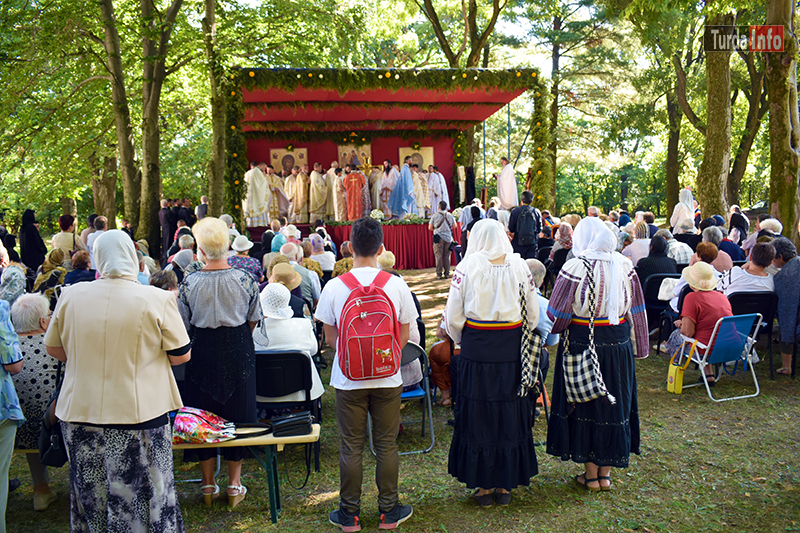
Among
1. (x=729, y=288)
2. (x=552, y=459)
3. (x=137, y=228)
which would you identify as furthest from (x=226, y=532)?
(x=137, y=228)

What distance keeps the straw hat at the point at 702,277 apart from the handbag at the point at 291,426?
3685mm

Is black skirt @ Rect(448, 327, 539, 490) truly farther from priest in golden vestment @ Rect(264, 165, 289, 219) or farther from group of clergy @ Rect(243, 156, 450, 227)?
priest in golden vestment @ Rect(264, 165, 289, 219)

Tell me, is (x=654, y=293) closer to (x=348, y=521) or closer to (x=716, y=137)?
(x=348, y=521)

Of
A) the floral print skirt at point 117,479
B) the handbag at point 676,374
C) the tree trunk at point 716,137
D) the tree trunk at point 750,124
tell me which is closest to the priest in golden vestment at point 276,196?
the tree trunk at point 716,137

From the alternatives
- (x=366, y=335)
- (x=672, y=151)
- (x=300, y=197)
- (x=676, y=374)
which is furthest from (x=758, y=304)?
(x=672, y=151)

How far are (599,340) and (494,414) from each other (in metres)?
0.78

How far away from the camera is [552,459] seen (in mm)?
4043

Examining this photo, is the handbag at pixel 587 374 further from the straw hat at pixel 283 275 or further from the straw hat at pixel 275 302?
the straw hat at pixel 283 275

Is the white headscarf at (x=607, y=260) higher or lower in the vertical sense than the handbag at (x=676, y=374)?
higher

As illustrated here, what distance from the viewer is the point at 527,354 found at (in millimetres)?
3227

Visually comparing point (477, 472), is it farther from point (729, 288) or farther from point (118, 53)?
point (118, 53)

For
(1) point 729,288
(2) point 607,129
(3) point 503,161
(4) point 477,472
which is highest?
(2) point 607,129

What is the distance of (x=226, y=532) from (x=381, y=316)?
1.50 m

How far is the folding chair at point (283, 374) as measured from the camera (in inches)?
149
